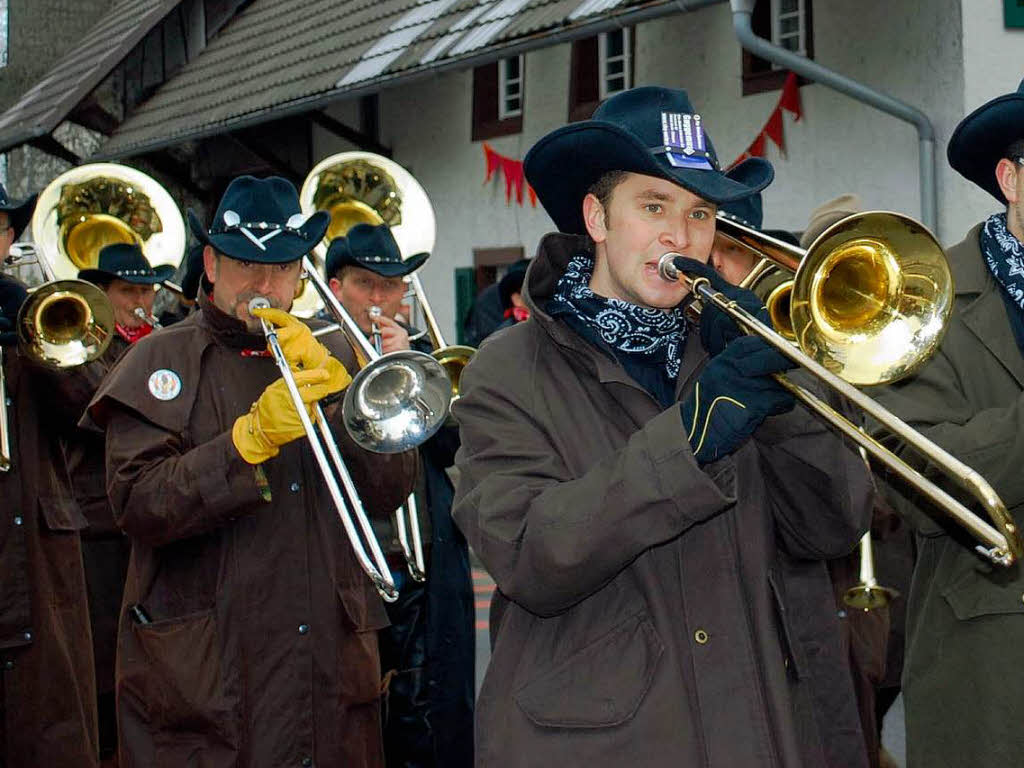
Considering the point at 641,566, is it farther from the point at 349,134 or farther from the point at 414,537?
the point at 349,134

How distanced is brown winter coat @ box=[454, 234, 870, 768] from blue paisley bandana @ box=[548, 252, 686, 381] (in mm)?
54

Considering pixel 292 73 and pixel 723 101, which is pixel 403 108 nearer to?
pixel 292 73

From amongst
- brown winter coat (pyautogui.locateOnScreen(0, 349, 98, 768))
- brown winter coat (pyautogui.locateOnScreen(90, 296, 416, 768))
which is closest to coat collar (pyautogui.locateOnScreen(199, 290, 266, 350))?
brown winter coat (pyautogui.locateOnScreen(90, 296, 416, 768))

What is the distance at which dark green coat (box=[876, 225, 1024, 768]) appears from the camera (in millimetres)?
2955

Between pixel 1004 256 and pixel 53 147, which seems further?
pixel 53 147

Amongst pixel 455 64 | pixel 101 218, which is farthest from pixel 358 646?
pixel 455 64

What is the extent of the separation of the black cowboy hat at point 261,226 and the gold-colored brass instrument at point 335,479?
15 cm

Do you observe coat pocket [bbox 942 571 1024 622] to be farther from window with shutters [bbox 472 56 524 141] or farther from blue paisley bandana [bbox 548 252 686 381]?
window with shutters [bbox 472 56 524 141]

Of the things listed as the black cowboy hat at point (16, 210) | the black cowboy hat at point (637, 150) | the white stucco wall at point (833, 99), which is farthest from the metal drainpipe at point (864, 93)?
the black cowboy hat at point (637, 150)

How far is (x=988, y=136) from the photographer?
3260 mm

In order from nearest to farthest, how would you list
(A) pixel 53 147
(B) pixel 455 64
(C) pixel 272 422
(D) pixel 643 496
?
(D) pixel 643 496
(C) pixel 272 422
(B) pixel 455 64
(A) pixel 53 147

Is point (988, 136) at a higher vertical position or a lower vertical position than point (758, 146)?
lower

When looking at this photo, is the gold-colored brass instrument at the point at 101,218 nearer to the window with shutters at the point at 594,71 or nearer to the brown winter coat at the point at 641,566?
the brown winter coat at the point at 641,566

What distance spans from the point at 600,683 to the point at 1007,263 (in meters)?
1.35
